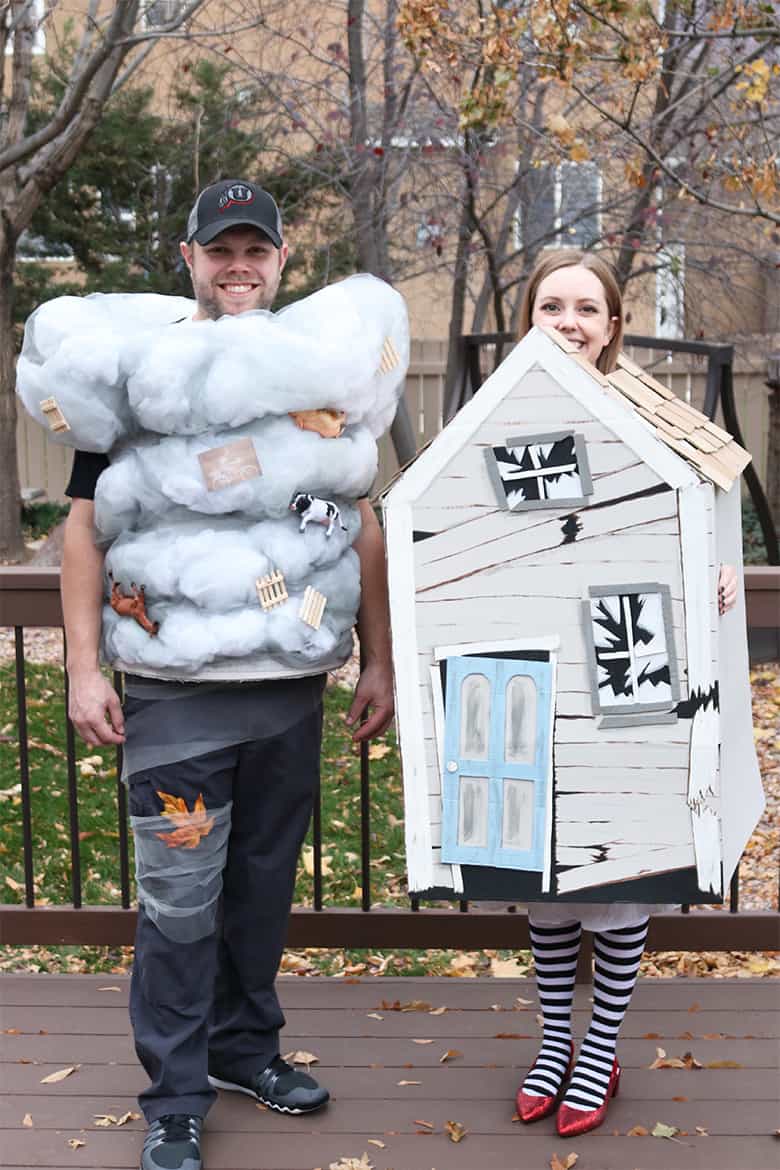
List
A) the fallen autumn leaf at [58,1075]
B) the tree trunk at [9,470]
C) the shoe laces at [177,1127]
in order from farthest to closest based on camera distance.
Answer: the tree trunk at [9,470], the fallen autumn leaf at [58,1075], the shoe laces at [177,1127]

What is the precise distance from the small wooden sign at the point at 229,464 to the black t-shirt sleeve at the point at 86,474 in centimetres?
24

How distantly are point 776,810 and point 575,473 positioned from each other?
4.05 m

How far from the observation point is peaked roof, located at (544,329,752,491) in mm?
2402

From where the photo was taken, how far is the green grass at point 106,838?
4309 millimetres

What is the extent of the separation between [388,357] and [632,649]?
2.47 ft

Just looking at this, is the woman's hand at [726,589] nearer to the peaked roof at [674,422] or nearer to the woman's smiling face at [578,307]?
the peaked roof at [674,422]

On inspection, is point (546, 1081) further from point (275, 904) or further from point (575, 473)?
point (575, 473)

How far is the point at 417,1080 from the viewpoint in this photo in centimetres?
295

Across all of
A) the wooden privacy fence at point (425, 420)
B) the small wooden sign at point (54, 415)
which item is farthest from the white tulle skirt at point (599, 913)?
the wooden privacy fence at point (425, 420)

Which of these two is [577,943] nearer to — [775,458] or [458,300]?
[458,300]

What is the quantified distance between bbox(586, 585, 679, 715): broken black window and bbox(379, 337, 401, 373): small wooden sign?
0.62 m

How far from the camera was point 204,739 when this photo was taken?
254 centimetres

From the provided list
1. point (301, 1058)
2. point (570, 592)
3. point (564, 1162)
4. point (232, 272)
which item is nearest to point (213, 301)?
point (232, 272)

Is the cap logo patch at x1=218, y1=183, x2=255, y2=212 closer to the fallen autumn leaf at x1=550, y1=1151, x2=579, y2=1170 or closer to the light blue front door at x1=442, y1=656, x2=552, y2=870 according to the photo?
the light blue front door at x1=442, y1=656, x2=552, y2=870
